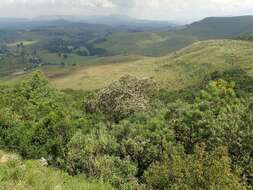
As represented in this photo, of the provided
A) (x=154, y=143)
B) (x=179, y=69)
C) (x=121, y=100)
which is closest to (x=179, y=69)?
(x=179, y=69)

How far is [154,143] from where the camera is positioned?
135ft

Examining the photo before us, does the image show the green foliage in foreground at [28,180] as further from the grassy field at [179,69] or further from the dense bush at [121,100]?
the grassy field at [179,69]

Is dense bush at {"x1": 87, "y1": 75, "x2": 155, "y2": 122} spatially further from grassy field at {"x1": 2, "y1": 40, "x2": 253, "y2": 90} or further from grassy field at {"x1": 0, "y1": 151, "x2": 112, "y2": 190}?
grassy field at {"x1": 2, "y1": 40, "x2": 253, "y2": 90}

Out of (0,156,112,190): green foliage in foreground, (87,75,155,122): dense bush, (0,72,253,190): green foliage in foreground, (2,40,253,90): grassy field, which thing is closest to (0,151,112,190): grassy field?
(0,156,112,190): green foliage in foreground

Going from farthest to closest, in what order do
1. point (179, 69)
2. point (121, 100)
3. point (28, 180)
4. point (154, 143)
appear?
1. point (179, 69)
2. point (121, 100)
3. point (154, 143)
4. point (28, 180)

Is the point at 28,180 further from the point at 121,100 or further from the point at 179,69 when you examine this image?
the point at 179,69

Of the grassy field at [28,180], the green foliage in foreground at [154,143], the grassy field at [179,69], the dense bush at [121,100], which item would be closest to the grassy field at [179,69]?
the grassy field at [179,69]

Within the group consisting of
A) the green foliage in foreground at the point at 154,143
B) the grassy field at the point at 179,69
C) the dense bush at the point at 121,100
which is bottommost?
the grassy field at the point at 179,69

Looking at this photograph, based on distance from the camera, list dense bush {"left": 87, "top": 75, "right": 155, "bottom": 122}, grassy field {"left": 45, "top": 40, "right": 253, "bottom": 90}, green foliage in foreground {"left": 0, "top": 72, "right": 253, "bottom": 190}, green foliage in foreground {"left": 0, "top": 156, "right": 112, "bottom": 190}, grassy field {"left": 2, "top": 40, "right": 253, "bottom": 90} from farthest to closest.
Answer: grassy field {"left": 45, "top": 40, "right": 253, "bottom": 90}, grassy field {"left": 2, "top": 40, "right": 253, "bottom": 90}, dense bush {"left": 87, "top": 75, "right": 155, "bottom": 122}, green foliage in foreground {"left": 0, "top": 72, "right": 253, "bottom": 190}, green foliage in foreground {"left": 0, "top": 156, "right": 112, "bottom": 190}

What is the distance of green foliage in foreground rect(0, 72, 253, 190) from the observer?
83.5ft

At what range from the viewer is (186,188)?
22844 millimetres

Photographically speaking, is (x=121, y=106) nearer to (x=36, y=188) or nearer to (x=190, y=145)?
(x=190, y=145)

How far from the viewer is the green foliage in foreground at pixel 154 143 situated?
2547 cm

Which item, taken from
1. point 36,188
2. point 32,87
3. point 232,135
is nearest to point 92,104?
point 32,87
